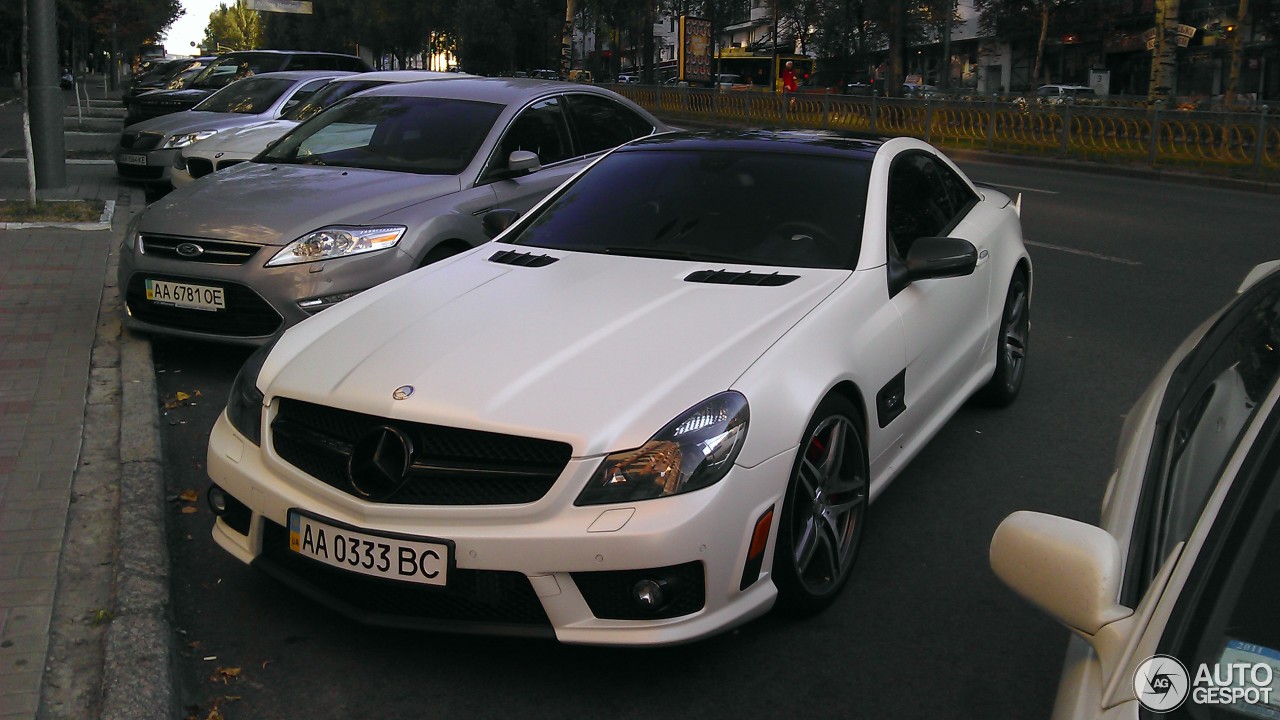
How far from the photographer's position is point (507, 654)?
11.6 feet

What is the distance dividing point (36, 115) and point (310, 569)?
1147cm

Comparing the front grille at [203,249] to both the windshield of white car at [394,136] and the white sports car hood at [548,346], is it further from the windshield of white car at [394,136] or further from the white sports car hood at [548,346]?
the white sports car hood at [548,346]

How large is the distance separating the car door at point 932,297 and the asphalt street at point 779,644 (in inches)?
17.5

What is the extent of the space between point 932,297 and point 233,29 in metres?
158

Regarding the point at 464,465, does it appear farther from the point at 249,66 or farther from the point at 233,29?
the point at 233,29

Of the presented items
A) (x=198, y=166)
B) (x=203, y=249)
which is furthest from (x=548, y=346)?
(x=198, y=166)

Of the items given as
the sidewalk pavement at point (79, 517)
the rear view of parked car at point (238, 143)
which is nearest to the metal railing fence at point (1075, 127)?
the rear view of parked car at point (238, 143)

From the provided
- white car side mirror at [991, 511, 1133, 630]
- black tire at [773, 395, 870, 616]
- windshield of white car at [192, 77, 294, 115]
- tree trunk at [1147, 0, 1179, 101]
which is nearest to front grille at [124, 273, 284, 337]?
black tire at [773, 395, 870, 616]

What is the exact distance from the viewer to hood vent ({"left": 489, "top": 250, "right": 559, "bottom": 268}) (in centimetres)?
465

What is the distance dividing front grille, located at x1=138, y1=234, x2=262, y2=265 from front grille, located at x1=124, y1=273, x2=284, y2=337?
5.0 inches

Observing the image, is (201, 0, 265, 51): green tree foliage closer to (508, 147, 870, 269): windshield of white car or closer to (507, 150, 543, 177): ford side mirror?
(507, 150, 543, 177): ford side mirror

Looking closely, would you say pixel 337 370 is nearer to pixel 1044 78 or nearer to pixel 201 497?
pixel 201 497

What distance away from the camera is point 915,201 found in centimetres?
511

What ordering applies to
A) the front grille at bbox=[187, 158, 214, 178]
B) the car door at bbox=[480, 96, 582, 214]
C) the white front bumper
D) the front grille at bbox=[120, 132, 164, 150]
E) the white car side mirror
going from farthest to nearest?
the front grille at bbox=[120, 132, 164, 150] < the front grille at bbox=[187, 158, 214, 178] < the car door at bbox=[480, 96, 582, 214] < the white front bumper < the white car side mirror
